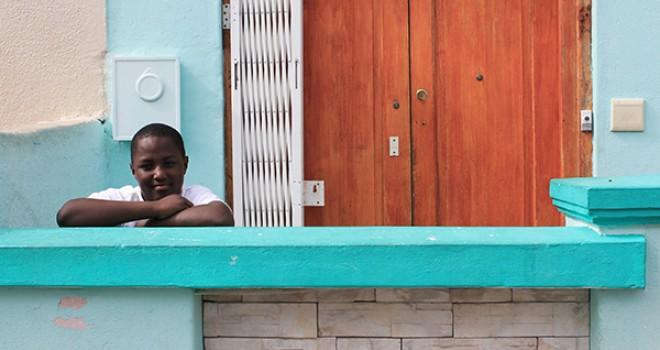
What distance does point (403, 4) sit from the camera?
490 centimetres

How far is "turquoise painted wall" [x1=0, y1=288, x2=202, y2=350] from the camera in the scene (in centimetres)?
218

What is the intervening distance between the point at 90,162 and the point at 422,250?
9.87 feet

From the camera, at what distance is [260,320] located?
87.7 inches

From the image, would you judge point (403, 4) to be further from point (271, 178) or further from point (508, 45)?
point (271, 178)

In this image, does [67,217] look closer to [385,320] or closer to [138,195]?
[138,195]

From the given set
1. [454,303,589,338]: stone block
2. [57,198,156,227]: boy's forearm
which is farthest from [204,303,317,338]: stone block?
[57,198,156,227]: boy's forearm

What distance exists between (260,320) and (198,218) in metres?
0.69

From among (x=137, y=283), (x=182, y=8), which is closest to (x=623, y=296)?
(x=137, y=283)

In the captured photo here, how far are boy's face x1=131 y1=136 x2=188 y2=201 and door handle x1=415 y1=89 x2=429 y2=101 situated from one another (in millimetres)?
1860

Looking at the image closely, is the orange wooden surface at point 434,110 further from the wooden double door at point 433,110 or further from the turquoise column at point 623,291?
the turquoise column at point 623,291

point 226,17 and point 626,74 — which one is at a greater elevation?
point 226,17

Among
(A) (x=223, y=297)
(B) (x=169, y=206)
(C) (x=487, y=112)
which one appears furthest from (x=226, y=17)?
(A) (x=223, y=297)

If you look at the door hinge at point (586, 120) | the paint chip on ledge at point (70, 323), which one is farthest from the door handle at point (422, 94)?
the paint chip on ledge at point (70, 323)

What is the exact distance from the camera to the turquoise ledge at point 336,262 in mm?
2109
